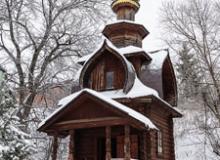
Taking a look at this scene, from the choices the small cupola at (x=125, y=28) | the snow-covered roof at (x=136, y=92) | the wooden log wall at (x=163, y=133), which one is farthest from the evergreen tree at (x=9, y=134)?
the small cupola at (x=125, y=28)

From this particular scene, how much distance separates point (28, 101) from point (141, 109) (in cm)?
902

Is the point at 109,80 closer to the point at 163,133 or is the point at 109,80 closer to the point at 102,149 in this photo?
the point at 102,149

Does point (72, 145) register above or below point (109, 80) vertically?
below

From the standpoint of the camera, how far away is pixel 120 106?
1244cm

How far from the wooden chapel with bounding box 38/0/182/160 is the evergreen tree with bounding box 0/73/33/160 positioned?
1.61m

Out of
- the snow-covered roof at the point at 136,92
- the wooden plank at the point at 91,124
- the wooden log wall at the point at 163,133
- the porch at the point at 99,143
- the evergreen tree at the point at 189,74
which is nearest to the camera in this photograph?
the wooden plank at the point at 91,124

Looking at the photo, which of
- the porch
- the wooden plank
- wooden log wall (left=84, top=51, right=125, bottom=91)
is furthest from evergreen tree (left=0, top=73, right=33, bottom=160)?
wooden log wall (left=84, top=51, right=125, bottom=91)

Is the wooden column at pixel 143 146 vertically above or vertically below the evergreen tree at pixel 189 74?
below

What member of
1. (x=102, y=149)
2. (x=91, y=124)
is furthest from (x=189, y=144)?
(x=91, y=124)

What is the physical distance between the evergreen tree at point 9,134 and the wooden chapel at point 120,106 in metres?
1.61

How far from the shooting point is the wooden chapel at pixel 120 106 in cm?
1277

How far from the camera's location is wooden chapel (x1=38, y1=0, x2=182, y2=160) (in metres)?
12.8

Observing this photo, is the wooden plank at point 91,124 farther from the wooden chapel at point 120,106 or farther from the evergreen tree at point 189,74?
the evergreen tree at point 189,74

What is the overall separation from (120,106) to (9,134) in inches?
150
